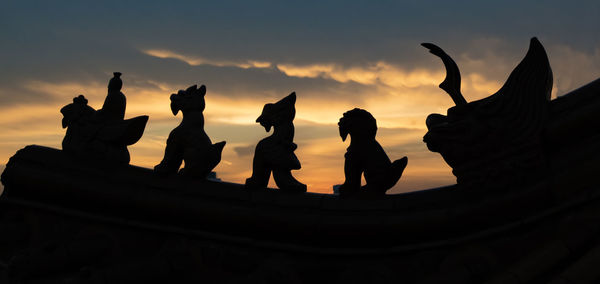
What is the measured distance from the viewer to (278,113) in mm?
5789

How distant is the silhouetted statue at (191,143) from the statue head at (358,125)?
1371mm

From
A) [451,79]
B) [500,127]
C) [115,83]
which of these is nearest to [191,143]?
[115,83]

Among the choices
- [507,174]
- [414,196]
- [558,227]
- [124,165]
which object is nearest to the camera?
[558,227]

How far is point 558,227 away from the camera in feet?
14.8

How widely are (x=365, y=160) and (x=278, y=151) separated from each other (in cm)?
92

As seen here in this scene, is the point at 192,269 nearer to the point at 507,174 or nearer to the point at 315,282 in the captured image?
the point at 315,282

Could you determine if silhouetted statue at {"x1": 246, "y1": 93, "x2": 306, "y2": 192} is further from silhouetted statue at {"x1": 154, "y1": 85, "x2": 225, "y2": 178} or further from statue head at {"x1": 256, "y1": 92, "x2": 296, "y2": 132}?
silhouetted statue at {"x1": 154, "y1": 85, "x2": 225, "y2": 178}

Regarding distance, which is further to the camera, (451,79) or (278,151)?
(278,151)

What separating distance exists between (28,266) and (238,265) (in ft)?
6.40

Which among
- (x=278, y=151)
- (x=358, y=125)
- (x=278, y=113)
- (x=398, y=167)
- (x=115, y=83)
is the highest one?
(x=115, y=83)

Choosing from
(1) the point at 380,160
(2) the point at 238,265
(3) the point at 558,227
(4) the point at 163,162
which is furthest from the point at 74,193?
(3) the point at 558,227

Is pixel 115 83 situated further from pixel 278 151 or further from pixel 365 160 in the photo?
pixel 365 160

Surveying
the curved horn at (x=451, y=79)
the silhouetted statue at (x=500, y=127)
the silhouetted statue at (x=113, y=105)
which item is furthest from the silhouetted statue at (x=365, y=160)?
the silhouetted statue at (x=113, y=105)

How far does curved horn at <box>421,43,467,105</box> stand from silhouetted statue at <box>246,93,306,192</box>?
5.24ft
